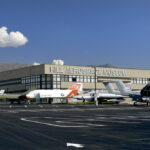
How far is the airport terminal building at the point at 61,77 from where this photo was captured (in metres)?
99.5

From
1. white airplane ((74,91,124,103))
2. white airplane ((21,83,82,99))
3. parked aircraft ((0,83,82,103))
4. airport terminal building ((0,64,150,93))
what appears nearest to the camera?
parked aircraft ((0,83,82,103))

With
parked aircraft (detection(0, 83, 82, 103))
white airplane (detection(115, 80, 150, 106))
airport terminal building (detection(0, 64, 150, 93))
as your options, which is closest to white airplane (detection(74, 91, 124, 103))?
parked aircraft (detection(0, 83, 82, 103))

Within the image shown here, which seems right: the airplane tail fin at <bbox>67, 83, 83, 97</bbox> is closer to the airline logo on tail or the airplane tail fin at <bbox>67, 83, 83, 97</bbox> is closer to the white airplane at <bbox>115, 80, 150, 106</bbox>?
the airline logo on tail

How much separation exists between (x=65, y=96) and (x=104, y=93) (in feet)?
40.1

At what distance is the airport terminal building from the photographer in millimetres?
99500

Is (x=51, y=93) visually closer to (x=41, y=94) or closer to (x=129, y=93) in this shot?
(x=41, y=94)

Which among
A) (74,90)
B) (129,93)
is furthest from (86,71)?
(129,93)

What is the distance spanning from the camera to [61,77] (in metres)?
101

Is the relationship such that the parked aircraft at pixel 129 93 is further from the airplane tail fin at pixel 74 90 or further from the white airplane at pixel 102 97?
the airplane tail fin at pixel 74 90

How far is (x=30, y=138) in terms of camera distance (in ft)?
42.7

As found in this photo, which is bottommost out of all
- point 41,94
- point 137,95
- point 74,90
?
point 41,94

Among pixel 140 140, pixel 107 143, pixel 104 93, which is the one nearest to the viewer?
pixel 107 143

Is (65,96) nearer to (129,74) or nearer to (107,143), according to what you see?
(129,74)

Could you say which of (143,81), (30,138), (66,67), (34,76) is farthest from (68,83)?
(30,138)
